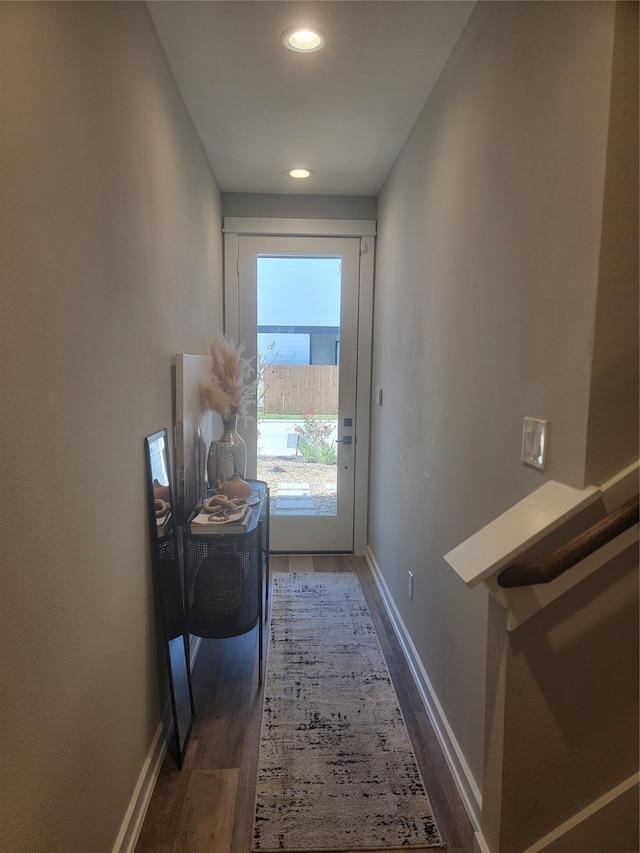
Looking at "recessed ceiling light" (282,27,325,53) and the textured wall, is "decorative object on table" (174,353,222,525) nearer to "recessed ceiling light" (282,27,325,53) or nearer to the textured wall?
"recessed ceiling light" (282,27,325,53)

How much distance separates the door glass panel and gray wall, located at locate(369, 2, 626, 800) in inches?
39.7

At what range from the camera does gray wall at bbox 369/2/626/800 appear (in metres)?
1.10

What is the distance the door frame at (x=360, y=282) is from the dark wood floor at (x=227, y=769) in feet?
4.91

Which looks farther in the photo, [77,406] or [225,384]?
[225,384]

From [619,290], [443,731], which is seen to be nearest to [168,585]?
[443,731]

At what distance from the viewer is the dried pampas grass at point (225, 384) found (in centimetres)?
238

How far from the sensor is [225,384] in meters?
2.45

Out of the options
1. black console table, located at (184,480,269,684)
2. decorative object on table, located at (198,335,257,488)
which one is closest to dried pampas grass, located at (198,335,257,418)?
decorative object on table, located at (198,335,257,488)

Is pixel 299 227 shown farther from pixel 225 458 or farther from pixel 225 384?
pixel 225 458

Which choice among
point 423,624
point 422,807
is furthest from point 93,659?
point 423,624

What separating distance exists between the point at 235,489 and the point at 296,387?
4.68ft

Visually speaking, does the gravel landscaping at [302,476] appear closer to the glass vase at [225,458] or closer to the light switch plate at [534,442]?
the glass vase at [225,458]

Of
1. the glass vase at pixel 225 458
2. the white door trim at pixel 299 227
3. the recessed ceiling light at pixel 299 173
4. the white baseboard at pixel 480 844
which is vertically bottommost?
the white baseboard at pixel 480 844

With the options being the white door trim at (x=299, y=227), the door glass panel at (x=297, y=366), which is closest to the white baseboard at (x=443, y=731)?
the door glass panel at (x=297, y=366)
